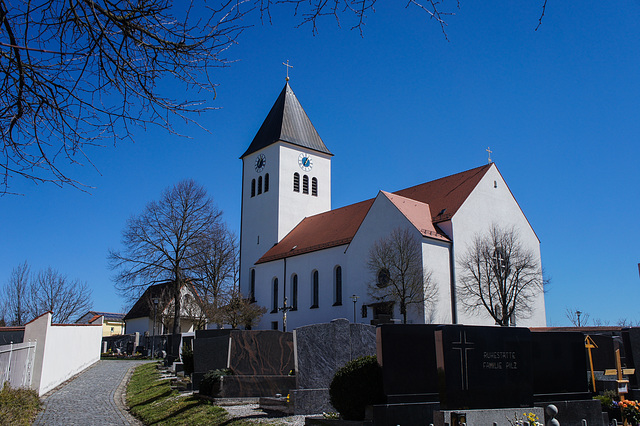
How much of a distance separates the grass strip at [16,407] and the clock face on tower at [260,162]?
1378 inches

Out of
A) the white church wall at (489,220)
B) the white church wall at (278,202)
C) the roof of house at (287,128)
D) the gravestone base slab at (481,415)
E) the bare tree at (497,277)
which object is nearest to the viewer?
the gravestone base slab at (481,415)

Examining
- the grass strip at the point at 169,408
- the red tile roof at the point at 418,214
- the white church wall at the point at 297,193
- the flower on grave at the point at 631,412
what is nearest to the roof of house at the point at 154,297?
the white church wall at the point at 297,193

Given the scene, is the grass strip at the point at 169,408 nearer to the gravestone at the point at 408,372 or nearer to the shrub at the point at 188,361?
the shrub at the point at 188,361

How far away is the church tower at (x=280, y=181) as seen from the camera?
146ft

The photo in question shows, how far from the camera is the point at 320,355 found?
12031 millimetres

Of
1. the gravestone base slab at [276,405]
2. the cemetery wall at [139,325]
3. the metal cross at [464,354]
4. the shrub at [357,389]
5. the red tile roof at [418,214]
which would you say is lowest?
the gravestone base slab at [276,405]

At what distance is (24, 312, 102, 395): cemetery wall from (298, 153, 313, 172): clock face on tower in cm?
2415

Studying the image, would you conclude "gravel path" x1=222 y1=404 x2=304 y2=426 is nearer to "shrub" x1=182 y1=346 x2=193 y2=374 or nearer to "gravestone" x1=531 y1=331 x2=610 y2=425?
"gravestone" x1=531 y1=331 x2=610 y2=425

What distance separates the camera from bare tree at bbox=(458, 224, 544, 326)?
1168 inches

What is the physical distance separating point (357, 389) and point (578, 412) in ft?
13.2

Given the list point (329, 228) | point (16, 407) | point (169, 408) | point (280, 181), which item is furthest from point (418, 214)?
point (16, 407)

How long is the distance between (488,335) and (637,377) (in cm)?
542

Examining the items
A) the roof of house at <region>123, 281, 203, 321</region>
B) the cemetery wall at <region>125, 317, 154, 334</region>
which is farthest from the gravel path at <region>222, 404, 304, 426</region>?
the cemetery wall at <region>125, 317, 154, 334</region>

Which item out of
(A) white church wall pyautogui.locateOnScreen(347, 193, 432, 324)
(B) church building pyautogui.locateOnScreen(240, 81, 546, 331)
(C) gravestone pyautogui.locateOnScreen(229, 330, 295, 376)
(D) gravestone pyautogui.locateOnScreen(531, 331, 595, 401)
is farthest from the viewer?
(A) white church wall pyautogui.locateOnScreen(347, 193, 432, 324)
